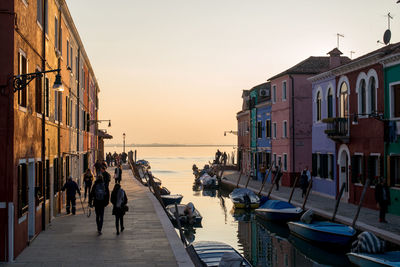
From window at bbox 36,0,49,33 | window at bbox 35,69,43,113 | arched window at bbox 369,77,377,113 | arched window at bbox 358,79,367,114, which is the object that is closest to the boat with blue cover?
arched window at bbox 369,77,377,113

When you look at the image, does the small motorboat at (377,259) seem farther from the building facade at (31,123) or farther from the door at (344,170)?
the door at (344,170)

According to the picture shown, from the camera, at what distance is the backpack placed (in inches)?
587

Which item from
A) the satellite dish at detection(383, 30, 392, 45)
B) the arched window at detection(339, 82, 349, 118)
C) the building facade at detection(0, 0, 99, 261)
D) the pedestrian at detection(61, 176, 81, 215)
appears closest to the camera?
the building facade at detection(0, 0, 99, 261)

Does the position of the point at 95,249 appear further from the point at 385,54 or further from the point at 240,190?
the point at 240,190

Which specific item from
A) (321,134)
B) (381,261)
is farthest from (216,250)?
(321,134)

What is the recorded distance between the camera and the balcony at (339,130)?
25298 millimetres

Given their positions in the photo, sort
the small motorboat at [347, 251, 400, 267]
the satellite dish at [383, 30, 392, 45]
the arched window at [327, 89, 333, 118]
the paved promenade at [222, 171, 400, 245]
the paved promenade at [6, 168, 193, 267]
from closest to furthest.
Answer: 1. the paved promenade at [6, 168, 193, 267]
2. the small motorboat at [347, 251, 400, 267]
3. the paved promenade at [222, 171, 400, 245]
4. the satellite dish at [383, 30, 392, 45]
5. the arched window at [327, 89, 333, 118]

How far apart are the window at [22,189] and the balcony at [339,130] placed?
1724 centimetres

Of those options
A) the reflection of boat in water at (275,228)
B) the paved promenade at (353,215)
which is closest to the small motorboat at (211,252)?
the paved promenade at (353,215)

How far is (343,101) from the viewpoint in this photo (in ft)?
87.7

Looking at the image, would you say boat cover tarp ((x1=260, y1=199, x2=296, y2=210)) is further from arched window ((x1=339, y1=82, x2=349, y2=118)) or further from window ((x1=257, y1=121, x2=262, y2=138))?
window ((x1=257, y1=121, x2=262, y2=138))

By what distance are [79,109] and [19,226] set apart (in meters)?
18.9

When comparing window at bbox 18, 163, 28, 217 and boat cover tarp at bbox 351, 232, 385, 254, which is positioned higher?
window at bbox 18, 163, 28, 217

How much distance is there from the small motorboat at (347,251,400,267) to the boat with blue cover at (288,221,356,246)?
2832mm
